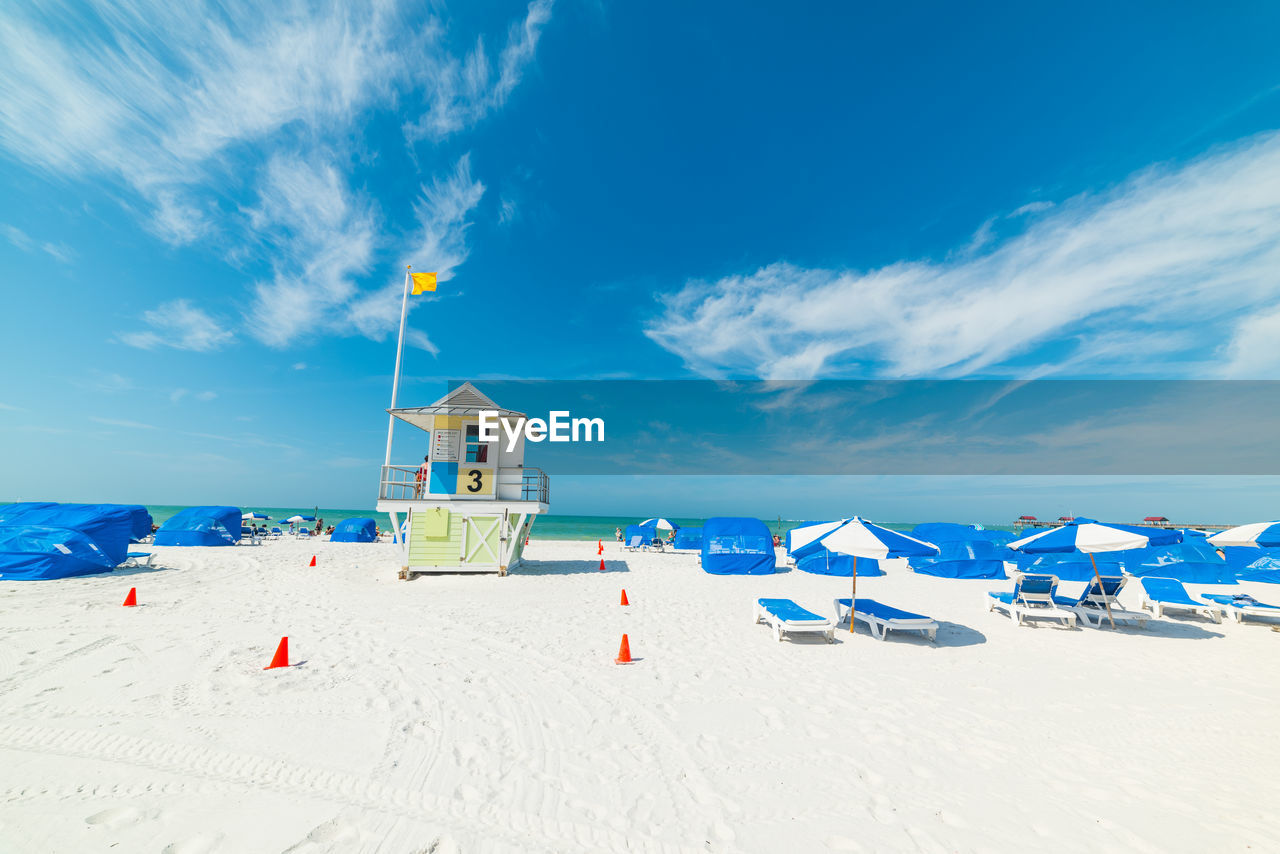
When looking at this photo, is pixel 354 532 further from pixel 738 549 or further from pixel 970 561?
pixel 970 561

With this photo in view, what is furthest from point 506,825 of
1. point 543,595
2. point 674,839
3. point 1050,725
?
point 543,595

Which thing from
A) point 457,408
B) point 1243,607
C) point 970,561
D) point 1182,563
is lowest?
point 1243,607

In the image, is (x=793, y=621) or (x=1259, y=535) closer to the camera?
(x=793, y=621)

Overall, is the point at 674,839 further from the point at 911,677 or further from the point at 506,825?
the point at 911,677

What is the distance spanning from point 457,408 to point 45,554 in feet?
40.4

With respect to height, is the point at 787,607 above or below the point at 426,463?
below

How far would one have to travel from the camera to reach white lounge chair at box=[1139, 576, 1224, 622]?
39.9 ft

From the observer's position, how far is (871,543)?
959cm

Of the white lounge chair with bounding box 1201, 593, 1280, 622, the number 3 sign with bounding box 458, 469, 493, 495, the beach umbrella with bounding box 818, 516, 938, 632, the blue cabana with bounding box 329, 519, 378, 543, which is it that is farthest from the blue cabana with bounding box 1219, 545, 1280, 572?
the blue cabana with bounding box 329, 519, 378, 543

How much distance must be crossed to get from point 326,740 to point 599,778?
113 inches

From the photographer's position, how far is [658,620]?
1112cm

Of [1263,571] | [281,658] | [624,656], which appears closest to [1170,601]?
[1263,571]

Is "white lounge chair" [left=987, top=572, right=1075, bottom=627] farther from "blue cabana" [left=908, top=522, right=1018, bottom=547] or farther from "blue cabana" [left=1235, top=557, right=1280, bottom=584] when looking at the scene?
"blue cabana" [left=1235, top=557, right=1280, bottom=584]

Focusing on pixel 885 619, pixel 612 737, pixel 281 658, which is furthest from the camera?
pixel 885 619
